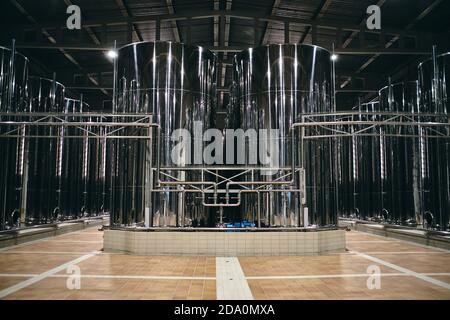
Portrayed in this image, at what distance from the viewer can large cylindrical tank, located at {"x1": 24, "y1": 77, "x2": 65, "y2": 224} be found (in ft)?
41.4

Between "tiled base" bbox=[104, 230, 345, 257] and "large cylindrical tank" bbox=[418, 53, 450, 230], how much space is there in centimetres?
423

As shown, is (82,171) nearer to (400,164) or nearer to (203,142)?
(203,142)

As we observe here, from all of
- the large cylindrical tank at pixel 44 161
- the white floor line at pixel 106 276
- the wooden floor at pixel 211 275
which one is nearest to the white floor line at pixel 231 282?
the wooden floor at pixel 211 275

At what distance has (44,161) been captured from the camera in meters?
13.4

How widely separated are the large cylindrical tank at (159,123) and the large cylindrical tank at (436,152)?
21.3 feet

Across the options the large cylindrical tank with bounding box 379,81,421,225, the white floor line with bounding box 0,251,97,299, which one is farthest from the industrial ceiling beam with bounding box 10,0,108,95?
the large cylindrical tank with bounding box 379,81,421,225

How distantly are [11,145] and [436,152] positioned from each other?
12199 mm

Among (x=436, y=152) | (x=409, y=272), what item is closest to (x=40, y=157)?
(x=409, y=272)

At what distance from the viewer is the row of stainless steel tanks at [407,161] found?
36.2ft

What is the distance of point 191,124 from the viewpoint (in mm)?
10938

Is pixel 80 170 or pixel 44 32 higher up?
pixel 44 32

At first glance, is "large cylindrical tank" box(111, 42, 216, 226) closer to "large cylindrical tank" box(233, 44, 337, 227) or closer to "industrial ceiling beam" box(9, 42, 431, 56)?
"large cylindrical tank" box(233, 44, 337, 227)

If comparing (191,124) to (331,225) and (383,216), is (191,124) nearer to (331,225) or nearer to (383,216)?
(331,225)
